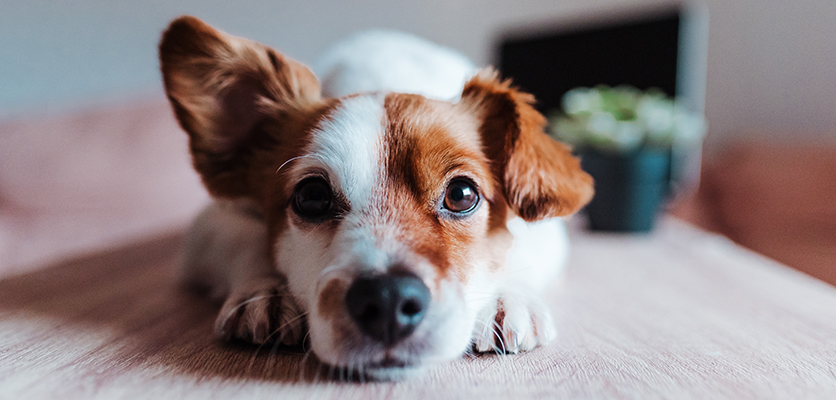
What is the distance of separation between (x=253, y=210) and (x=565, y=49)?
2672mm

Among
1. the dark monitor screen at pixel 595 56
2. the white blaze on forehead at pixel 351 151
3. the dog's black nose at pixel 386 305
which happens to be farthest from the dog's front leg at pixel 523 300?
the dark monitor screen at pixel 595 56

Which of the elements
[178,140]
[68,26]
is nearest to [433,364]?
[178,140]

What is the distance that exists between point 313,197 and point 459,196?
291 millimetres

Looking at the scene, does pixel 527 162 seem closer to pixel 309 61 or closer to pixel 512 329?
pixel 512 329

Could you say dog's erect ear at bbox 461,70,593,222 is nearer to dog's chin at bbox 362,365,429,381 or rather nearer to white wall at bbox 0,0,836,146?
dog's chin at bbox 362,365,429,381

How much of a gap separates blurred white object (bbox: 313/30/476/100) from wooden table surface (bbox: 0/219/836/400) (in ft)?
2.27

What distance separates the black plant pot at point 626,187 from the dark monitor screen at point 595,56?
2.79 ft

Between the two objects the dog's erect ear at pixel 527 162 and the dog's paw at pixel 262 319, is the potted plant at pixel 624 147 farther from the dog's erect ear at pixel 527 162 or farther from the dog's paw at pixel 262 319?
the dog's paw at pixel 262 319

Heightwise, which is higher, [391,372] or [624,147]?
[391,372]

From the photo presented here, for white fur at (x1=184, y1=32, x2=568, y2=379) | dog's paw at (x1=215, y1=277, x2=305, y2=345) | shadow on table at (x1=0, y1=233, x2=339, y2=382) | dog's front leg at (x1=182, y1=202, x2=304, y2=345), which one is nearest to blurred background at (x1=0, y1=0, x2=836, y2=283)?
shadow on table at (x1=0, y1=233, x2=339, y2=382)

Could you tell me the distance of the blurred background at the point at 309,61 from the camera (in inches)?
111

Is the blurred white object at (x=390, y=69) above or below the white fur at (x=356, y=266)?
above

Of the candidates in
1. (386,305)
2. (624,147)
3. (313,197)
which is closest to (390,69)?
(313,197)

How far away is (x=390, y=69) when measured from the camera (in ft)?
4.84
